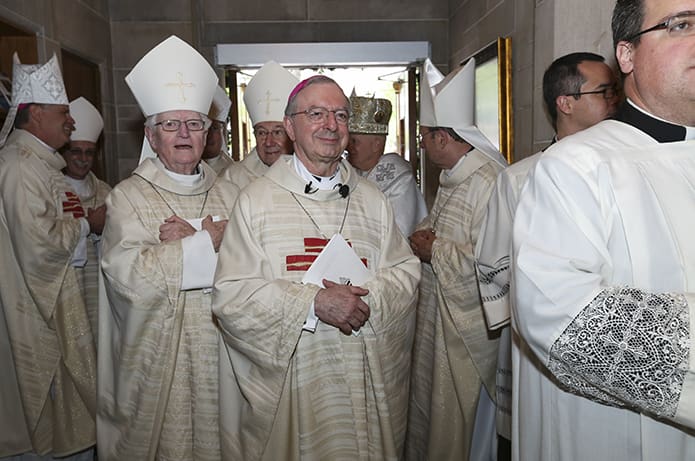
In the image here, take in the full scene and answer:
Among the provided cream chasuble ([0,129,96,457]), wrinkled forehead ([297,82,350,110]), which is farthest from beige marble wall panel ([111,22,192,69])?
wrinkled forehead ([297,82,350,110])

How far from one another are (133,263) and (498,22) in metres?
3.34

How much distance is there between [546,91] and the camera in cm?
271

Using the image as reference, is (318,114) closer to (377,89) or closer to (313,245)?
(313,245)

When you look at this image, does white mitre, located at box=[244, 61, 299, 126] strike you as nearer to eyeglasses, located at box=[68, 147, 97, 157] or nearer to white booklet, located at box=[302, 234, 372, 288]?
eyeglasses, located at box=[68, 147, 97, 157]

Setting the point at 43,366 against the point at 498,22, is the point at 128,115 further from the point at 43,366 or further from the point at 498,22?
the point at 498,22

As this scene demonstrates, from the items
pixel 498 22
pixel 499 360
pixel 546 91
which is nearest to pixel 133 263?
pixel 499 360

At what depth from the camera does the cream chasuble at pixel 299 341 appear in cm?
220

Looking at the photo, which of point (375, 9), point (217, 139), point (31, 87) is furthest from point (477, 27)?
point (31, 87)

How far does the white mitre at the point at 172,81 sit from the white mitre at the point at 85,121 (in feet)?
5.32

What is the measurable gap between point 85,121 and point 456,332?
333cm

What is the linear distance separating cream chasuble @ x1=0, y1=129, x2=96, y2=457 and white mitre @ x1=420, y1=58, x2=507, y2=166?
2302 mm

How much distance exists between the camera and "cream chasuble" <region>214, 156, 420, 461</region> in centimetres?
220

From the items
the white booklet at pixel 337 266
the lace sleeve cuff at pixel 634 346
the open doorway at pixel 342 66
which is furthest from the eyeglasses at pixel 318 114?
the open doorway at pixel 342 66

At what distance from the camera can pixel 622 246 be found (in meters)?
1.38
